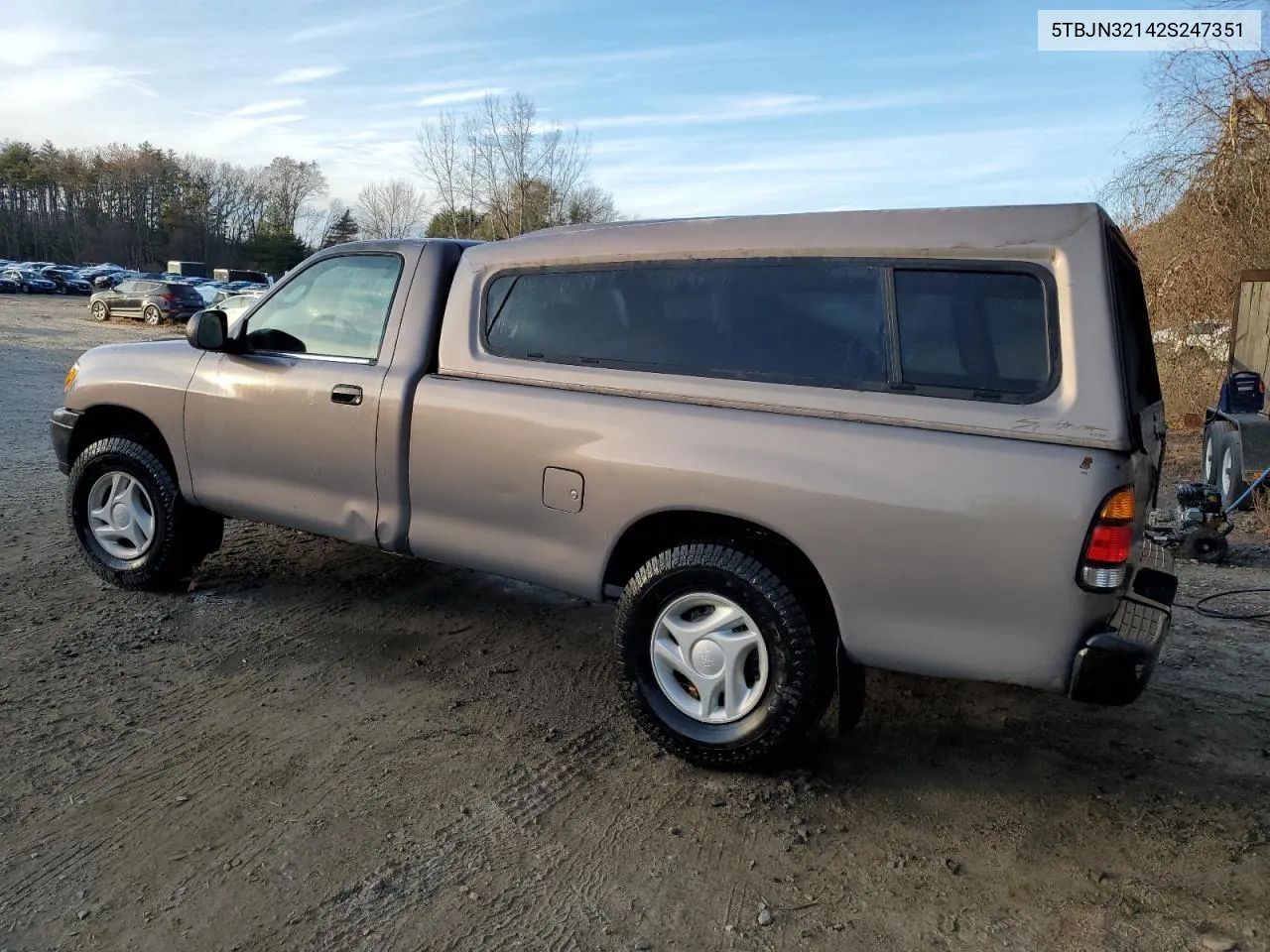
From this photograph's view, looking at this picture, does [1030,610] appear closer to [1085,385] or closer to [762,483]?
[1085,385]

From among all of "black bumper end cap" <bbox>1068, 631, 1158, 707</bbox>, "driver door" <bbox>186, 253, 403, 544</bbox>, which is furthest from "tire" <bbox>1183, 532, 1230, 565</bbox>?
"driver door" <bbox>186, 253, 403, 544</bbox>

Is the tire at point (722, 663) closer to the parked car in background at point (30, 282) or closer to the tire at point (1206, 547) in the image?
the tire at point (1206, 547)

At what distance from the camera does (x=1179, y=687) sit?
4254 millimetres

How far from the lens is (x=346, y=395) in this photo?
4289 mm

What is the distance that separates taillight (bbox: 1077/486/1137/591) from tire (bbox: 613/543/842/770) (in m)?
0.89

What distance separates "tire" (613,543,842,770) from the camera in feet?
10.7

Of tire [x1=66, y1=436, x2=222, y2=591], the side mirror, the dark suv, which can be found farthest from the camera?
the dark suv

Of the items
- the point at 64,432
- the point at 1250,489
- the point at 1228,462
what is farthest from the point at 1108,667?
the point at 1228,462

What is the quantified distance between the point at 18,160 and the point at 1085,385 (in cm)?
10351

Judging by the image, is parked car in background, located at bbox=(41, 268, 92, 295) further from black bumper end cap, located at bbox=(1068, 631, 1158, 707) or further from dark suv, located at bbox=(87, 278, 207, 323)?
black bumper end cap, located at bbox=(1068, 631, 1158, 707)

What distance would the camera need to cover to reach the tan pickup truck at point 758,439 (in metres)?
2.85

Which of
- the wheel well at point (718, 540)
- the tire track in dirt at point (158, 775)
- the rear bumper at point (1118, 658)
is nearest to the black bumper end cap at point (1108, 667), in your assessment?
the rear bumper at point (1118, 658)

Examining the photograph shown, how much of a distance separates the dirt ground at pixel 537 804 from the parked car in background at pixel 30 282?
51.2m

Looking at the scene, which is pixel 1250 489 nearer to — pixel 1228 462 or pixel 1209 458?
pixel 1228 462
